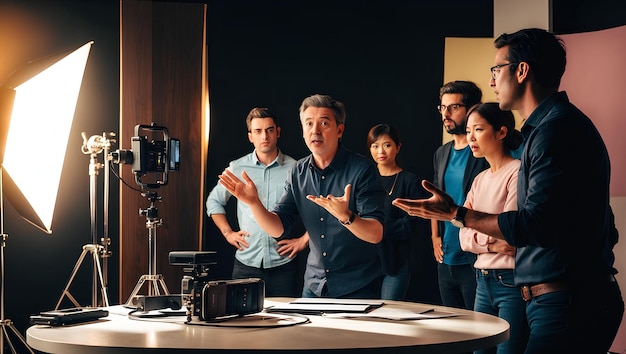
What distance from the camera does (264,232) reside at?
4.73 metres

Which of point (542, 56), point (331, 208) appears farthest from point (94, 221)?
point (542, 56)

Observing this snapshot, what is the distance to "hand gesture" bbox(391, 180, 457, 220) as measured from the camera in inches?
97.0

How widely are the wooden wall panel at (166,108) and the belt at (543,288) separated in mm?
3152

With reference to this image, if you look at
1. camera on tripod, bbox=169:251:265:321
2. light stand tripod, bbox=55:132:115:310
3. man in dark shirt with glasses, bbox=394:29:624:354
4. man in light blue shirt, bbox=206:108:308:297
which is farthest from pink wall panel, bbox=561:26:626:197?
camera on tripod, bbox=169:251:265:321

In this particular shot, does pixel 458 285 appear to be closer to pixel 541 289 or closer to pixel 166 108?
pixel 541 289

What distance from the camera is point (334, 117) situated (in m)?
3.51

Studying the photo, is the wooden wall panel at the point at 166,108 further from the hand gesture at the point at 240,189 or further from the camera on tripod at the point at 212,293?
the camera on tripod at the point at 212,293

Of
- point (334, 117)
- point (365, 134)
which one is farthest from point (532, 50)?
point (365, 134)

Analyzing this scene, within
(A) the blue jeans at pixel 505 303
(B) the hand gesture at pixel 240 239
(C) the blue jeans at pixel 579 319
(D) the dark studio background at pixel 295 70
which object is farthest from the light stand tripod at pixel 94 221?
(C) the blue jeans at pixel 579 319

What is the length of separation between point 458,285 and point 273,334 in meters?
2.20

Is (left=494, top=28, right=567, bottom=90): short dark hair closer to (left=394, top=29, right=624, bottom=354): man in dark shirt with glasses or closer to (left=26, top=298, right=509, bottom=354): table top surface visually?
(left=394, top=29, right=624, bottom=354): man in dark shirt with glasses

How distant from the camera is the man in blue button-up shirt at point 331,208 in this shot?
10.9ft

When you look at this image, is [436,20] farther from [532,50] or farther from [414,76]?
[532,50]

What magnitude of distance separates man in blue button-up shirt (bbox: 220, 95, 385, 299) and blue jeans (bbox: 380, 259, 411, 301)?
97 centimetres
